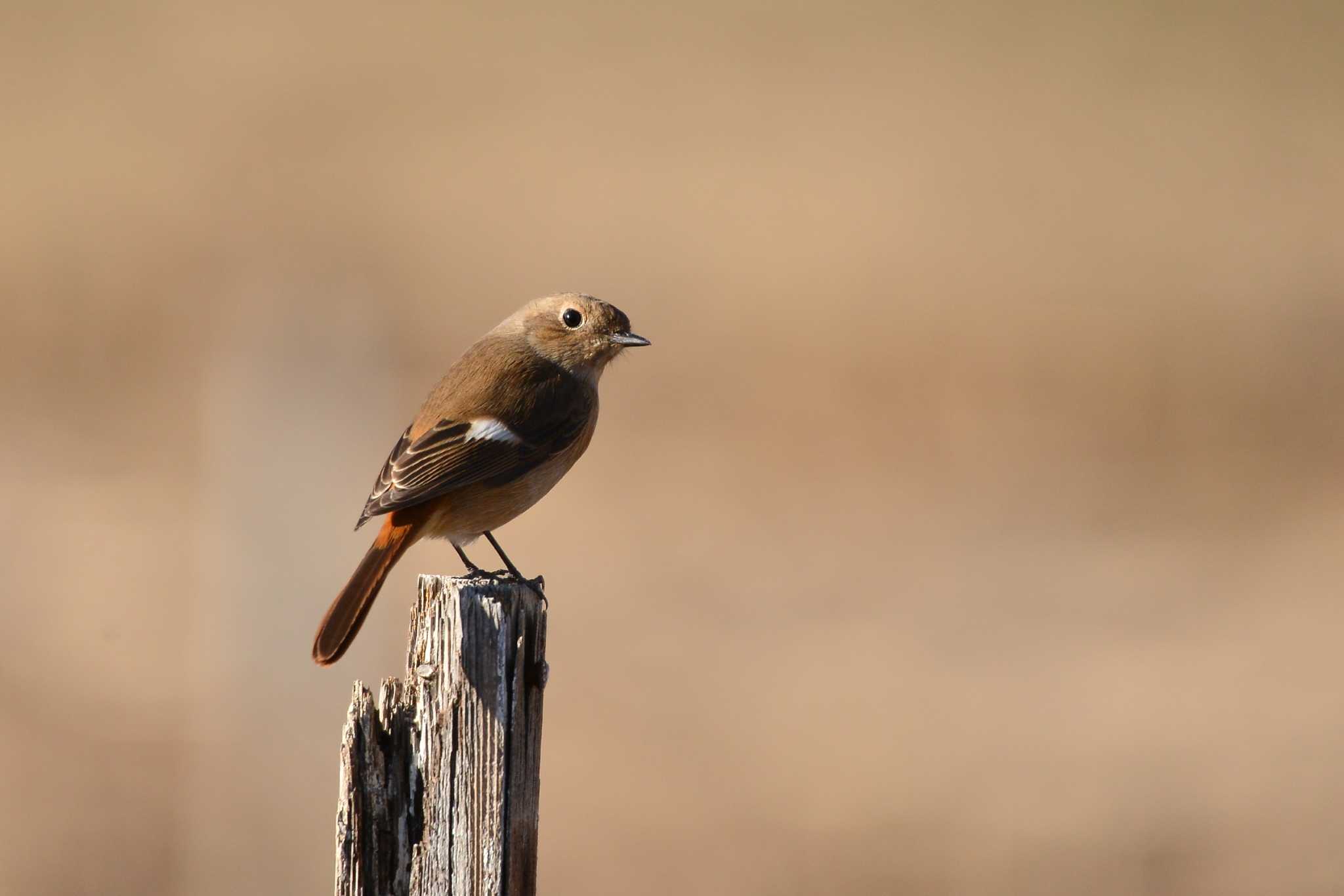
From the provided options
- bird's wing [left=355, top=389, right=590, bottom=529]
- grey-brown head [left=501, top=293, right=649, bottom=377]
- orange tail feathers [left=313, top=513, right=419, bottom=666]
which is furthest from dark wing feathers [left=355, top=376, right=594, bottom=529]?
grey-brown head [left=501, top=293, right=649, bottom=377]

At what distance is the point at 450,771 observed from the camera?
3.82 metres

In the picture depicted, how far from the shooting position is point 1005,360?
54.0 ft

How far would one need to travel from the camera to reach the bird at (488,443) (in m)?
5.16

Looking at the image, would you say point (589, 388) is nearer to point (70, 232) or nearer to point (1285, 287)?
point (1285, 287)

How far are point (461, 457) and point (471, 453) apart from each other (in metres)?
0.05

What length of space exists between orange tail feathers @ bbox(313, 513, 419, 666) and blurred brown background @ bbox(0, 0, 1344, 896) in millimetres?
1477

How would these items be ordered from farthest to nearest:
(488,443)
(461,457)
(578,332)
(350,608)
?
(578,332) < (488,443) < (461,457) < (350,608)

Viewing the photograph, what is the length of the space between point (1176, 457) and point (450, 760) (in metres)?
11.8

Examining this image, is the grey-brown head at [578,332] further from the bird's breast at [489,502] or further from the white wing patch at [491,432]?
the white wing patch at [491,432]

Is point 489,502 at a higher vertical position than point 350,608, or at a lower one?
higher

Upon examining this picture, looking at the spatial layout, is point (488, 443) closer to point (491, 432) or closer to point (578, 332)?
point (491, 432)

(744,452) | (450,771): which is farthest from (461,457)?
(744,452)

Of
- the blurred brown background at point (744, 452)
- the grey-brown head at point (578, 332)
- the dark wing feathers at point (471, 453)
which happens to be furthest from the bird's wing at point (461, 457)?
the blurred brown background at point (744, 452)

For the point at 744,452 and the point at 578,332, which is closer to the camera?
the point at 578,332
